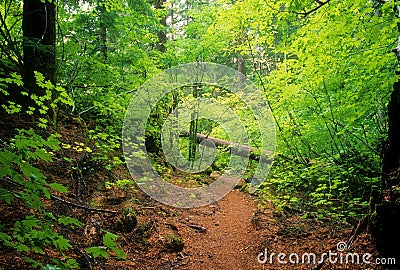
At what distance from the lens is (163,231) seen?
565 cm

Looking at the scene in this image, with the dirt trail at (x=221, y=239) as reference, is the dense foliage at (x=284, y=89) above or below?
above

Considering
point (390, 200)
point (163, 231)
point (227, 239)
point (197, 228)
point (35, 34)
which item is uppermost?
point (35, 34)

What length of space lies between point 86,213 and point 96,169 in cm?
189

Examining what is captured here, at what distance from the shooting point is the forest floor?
416 centimetres

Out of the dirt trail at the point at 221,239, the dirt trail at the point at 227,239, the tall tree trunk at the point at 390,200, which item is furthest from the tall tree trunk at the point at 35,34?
the tall tree trunk at the point at 390,200

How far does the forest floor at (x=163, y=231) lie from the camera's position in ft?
13.7

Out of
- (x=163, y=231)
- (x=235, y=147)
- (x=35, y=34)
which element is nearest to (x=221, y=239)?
(x=163, y=231)

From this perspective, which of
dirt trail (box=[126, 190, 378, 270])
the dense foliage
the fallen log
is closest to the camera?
the dense foliage

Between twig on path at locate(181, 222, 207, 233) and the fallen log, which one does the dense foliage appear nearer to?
the fallen log

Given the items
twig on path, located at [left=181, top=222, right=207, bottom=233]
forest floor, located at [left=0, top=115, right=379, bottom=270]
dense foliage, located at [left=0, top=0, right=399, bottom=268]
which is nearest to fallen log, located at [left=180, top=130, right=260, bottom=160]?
dense foliage, located at [left=0, top=0, right=399, bottom=268]

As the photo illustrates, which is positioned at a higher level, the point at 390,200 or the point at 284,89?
the point at 284,89

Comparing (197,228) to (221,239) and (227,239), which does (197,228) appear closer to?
(221,239)

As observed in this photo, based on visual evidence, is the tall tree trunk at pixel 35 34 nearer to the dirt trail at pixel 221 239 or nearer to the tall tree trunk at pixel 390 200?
the dirt trail at pixel 221 239

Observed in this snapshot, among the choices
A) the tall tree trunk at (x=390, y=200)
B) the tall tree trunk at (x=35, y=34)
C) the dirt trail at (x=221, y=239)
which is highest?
the tall tree trunk at (x=35, y=34)
